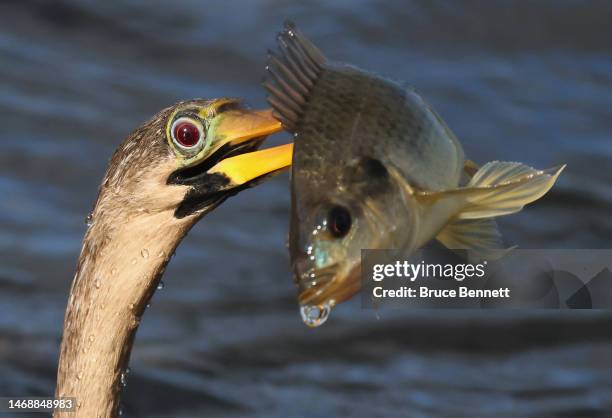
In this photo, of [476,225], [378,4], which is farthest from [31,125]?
[476,225]

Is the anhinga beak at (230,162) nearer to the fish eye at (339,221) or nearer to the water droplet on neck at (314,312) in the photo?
the water droplet on neck at (314,312)

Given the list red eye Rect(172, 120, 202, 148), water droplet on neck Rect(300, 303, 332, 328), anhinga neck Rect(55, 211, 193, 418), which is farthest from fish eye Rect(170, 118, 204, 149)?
water droplet on neck Rect(300, 303, 332, 328)

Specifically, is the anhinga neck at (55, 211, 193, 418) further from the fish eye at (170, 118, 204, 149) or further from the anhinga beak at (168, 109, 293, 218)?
the fish eye at (170, 118, 204, 149)

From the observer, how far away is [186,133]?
3613 mm

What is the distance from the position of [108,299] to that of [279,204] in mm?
3469

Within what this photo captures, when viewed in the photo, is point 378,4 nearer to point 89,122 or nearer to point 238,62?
point 238,62

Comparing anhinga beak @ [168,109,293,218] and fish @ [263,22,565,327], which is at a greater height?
anhinga beak @ [168,109,293,218]

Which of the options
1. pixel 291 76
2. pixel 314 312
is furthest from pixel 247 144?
pixel 314 312

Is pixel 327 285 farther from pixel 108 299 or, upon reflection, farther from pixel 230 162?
pixel 108 299

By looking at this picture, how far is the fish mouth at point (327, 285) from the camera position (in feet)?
8.16

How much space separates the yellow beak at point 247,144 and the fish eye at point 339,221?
0.92m

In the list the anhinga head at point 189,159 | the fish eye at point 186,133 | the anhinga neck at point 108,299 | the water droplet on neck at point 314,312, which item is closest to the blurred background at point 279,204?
the anhinga neck at point 108,299

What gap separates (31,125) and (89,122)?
0.35 m

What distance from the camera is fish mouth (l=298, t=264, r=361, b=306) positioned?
2488 mm
